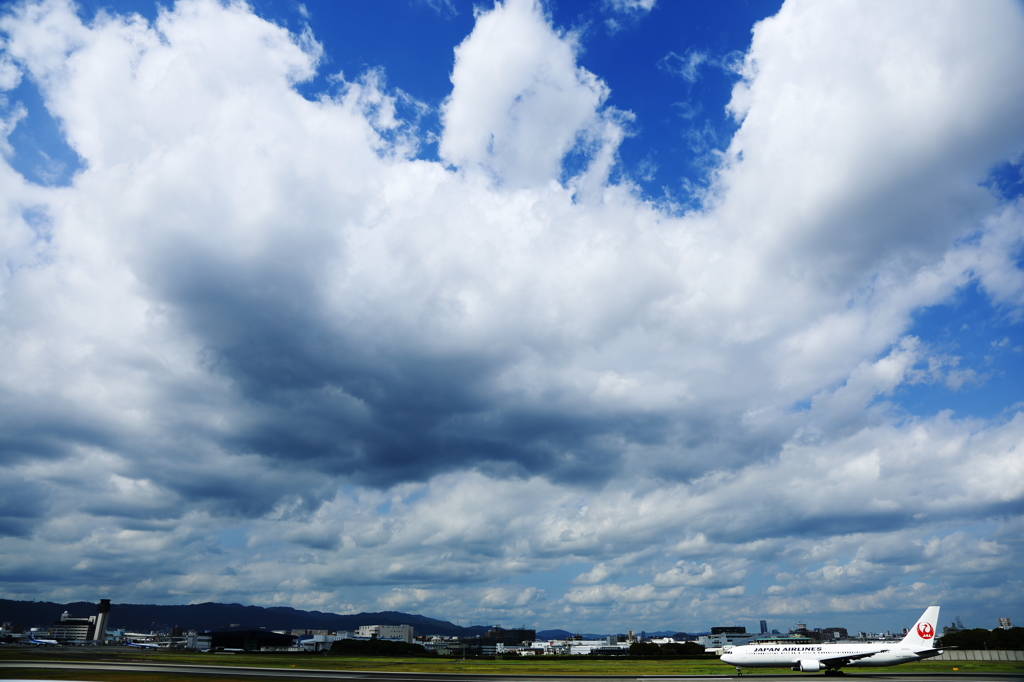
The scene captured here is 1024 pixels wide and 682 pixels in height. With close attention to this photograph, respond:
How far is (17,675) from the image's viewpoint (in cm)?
7138

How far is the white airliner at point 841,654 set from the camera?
333ft

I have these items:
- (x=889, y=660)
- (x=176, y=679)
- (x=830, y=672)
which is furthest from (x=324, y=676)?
(x=889, y=660)

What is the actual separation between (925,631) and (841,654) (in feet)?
65.6

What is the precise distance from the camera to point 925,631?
10731 centimetres

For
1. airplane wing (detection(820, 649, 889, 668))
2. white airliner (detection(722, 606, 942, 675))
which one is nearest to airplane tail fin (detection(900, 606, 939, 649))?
white airliner (detection(722, 606, 942, 675))

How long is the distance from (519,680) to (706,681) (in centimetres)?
3125

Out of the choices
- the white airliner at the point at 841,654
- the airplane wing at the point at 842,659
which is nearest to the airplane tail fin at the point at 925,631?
the white airliner at the point at 841,654

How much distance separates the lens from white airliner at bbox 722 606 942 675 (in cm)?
10156

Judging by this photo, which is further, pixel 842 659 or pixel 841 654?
pixel 841 654

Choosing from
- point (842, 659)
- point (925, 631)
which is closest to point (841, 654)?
point (842, 659)

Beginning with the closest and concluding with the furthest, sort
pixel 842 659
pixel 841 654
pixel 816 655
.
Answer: pixel 842 659 < pixel 841 654 < pixel 816 655

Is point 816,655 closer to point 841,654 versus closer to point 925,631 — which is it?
point 841,654

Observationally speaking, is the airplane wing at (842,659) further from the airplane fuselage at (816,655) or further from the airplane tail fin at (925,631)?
the airplane tail fin at (925,631)

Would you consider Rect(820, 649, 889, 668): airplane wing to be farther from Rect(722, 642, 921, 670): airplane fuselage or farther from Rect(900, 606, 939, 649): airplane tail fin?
Rect(900, 606, 939, 649): airplane tail fin
